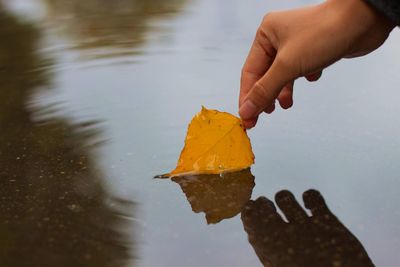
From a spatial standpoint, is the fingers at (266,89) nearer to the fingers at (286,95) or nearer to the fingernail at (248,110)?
the fingernail at (248,110)

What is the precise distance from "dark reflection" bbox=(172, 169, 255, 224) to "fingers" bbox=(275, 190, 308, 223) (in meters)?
0.06

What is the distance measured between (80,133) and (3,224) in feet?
1.17

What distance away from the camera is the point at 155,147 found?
1.29 m

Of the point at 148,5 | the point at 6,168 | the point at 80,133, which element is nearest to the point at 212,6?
the point at 148,5

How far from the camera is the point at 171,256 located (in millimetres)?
949

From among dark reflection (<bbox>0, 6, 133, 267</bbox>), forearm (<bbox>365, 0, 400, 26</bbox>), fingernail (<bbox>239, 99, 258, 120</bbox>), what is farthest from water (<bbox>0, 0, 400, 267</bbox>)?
forearm (<bbox>365, 0, 400, 26</bbox>)

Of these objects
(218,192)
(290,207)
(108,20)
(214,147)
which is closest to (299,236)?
(290,207)

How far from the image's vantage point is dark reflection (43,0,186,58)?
2047 millimetres

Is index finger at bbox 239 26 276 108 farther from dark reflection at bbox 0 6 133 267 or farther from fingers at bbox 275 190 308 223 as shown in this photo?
dark reflection at bbox 0 6 133 267

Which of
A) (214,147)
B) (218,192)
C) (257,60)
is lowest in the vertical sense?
(218,192)

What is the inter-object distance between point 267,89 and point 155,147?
1.03 feet

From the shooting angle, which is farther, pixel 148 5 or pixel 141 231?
pixel 148 5

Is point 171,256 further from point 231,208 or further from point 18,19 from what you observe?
point 18,19

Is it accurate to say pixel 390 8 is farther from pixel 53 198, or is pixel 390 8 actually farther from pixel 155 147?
pixel 53 198
